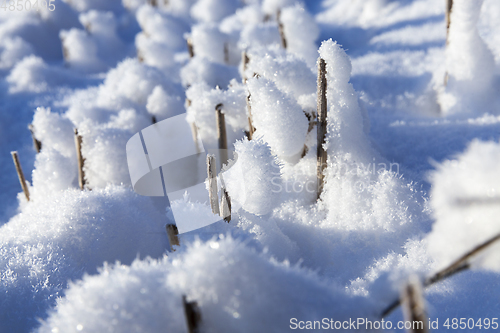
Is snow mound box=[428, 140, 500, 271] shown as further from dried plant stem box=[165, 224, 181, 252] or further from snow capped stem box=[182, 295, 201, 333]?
dried plant stem box=[165, 224, 181, 252]

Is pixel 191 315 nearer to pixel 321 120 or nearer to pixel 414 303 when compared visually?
pixel 414 303

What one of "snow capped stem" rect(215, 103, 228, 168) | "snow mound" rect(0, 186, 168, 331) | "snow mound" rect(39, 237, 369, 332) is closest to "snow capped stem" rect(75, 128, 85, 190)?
"snow mound" rect(0, 186, 168, 331)

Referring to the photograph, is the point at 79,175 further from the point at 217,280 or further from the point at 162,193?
the point at 217,280

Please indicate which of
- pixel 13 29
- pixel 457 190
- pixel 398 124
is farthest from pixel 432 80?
pixel 13 29

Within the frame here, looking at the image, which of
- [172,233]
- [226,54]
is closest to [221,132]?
[172,233]

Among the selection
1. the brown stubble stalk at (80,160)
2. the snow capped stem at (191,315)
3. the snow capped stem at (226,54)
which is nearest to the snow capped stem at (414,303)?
the snow capped stem at (191,315)
